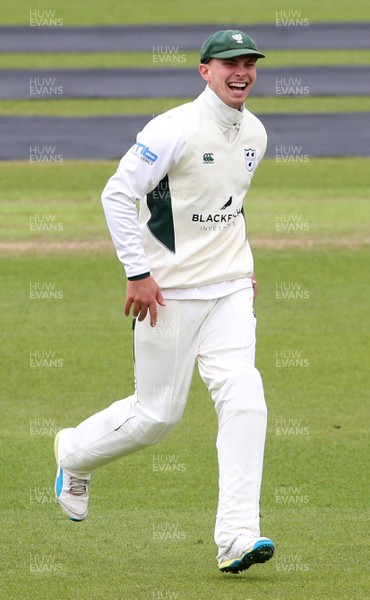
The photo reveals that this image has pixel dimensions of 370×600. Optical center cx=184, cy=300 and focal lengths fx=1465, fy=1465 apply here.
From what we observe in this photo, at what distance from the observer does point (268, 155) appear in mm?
24250

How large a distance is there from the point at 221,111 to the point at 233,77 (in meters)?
0.18

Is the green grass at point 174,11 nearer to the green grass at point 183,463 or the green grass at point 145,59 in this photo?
the green grass at point 145,59

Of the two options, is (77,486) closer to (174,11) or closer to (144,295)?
(144,295)

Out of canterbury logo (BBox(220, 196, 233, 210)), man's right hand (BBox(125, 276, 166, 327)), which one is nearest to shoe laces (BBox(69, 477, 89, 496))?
man's right hand (BBox(125, 276, 166, 327))

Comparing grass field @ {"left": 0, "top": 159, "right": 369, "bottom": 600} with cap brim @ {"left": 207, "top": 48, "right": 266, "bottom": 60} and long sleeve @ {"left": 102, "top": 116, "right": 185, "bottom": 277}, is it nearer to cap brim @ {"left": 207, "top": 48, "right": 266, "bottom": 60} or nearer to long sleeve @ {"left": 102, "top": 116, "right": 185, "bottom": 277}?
long sleeve @ {"left": 102, "top": 116, "right": 185, "bottom": 277}

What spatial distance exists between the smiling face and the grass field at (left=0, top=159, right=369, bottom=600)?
2.27 meters

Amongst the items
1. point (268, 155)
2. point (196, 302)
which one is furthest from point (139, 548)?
point (268, 155)

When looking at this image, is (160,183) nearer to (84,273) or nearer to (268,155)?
(84,273)

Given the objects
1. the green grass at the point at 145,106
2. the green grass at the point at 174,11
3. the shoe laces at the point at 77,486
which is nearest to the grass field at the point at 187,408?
the shoe laces at the point at 77,486

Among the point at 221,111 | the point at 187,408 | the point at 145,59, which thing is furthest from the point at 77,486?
the point at 145,59

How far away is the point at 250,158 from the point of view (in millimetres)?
7363

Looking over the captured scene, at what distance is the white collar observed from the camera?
23.6 feet

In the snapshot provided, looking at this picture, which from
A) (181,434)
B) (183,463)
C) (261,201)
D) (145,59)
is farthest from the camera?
(145,59)

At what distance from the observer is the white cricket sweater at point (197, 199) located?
7.10 meters
